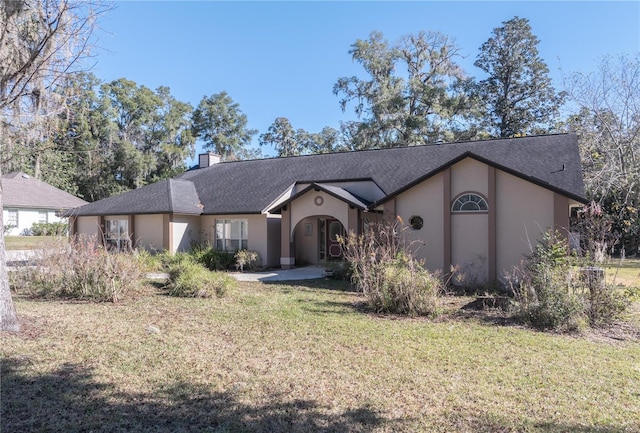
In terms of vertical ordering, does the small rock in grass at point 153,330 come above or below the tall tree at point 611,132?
below

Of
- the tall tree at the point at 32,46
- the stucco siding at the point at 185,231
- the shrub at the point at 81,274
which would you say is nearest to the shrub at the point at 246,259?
the stucco siding at the point at 185,231

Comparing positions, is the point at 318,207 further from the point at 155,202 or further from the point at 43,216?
the point at 43,216

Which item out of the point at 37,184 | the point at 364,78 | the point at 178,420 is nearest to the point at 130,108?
the point at 37,184

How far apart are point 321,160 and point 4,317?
17.1 meters

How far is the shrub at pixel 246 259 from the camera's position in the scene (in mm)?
17656

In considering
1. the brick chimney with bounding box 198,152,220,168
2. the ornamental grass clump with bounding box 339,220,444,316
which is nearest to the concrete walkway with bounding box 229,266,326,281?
the ornamental grass clump with bounding box 339,220,444,316

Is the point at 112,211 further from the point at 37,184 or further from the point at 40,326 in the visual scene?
the point at 37,184

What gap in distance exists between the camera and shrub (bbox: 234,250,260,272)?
57.9 ft

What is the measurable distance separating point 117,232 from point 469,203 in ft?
55.5

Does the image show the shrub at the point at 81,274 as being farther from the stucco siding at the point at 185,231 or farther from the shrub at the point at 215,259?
the stucco siding at the point at 185,231

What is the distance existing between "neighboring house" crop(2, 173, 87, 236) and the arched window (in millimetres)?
32222

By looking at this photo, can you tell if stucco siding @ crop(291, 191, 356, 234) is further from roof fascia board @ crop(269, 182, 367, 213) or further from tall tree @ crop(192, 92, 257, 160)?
tall tree @ crop(192, 92, 257, 160)

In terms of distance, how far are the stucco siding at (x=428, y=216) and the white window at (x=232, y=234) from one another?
8.21m

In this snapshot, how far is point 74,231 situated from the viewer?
2277 centimetres
